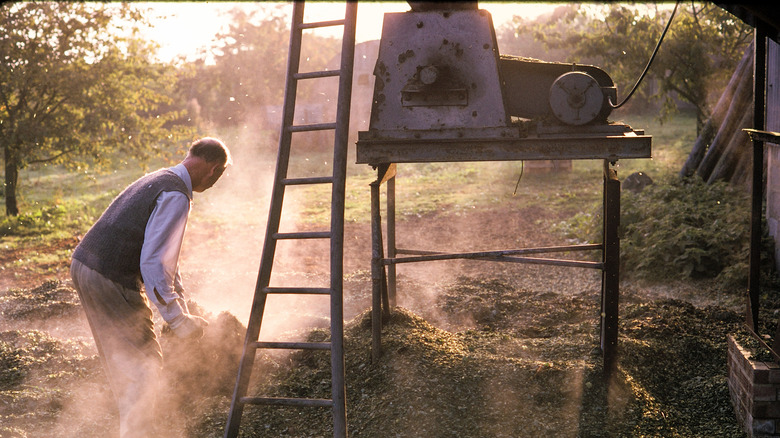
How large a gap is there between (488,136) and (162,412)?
3044 mm

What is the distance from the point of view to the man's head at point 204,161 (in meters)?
3.93

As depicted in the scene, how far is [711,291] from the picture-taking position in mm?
7348

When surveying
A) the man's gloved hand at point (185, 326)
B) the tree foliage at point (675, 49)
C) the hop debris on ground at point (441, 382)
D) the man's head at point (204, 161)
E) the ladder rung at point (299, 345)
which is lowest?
the hop debris on ground at point (441, 382)

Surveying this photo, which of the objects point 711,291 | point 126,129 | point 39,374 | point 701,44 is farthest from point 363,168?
point 39,374

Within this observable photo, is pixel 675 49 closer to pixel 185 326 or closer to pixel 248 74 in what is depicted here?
pixel 185 326

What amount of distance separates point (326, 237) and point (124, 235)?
1.18m

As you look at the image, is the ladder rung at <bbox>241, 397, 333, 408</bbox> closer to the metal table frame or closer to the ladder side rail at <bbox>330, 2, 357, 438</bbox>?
the ladder side rail at <bbox>330, 2, 357, 438</bbox>

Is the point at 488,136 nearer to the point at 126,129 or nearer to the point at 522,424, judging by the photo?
the point at 522,424

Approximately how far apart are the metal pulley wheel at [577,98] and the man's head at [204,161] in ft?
A: 7.47

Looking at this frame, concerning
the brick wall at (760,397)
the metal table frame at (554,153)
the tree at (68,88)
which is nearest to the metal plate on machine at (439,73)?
the metal table frame at (554,153)

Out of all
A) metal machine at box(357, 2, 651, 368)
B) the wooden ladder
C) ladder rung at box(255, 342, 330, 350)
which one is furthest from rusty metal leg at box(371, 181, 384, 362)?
ladder rung at box(255, 342, 330, 350)

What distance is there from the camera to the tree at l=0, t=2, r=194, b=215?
11914 millimetres

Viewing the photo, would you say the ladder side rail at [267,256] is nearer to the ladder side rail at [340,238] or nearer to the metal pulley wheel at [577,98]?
the ladder side rail at [340,238]

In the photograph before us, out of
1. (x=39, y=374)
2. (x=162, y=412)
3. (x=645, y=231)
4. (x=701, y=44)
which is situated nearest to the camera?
(x=162, y=412)
